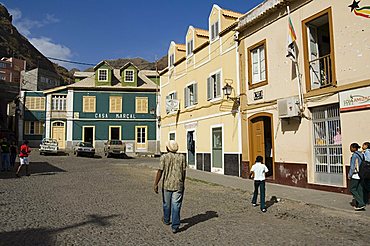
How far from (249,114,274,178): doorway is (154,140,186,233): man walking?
28.3ft

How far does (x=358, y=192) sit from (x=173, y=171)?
15.9ft

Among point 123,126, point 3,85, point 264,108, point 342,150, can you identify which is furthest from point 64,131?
point 3,85

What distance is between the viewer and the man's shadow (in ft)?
23.5

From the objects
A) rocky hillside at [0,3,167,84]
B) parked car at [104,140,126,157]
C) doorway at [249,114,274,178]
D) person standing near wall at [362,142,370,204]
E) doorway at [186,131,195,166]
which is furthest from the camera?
rocky hillside at [0,3,167,84]

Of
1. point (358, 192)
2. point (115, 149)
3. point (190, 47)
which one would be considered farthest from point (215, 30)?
point (115, 149)

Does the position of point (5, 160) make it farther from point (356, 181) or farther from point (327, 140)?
point (356, 181)

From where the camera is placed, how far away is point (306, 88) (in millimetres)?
12188

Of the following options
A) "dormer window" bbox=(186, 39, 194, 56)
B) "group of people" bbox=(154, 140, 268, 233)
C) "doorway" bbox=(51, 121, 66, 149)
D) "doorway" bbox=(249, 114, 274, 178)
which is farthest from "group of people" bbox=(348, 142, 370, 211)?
"doorway" bbox=(51, 121, 66, 149)

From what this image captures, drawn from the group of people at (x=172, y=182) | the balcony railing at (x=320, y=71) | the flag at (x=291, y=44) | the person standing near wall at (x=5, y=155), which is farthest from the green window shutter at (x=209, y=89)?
the group of people at (x=172, y=182)

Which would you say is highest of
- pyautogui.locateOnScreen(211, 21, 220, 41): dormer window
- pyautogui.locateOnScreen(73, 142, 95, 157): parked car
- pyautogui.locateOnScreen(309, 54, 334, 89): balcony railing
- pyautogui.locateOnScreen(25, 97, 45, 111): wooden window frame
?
pyautogui.locateOnScreen(211, 21, 220, 41): dormer window

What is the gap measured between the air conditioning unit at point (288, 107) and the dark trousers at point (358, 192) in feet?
13.2

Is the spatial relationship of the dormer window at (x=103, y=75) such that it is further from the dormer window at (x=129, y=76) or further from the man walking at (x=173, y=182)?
the man walking at (x=173, y=182)

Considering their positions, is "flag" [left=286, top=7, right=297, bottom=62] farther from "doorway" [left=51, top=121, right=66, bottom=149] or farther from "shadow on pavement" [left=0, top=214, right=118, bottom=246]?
"doorway" [left=51, top=121, right=66, bottom=149]

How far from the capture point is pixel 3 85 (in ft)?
219
